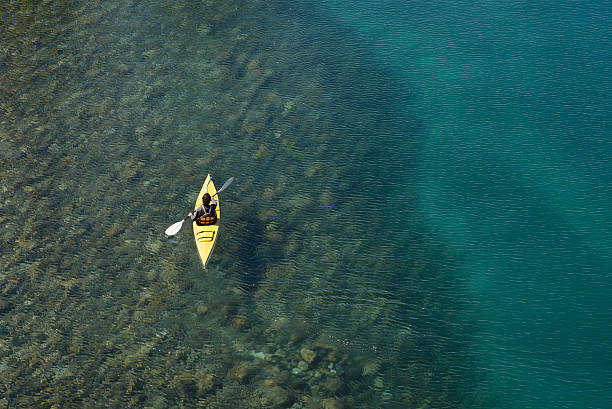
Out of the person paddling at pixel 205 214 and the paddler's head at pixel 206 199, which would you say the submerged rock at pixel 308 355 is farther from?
the paddler's head at pixel 206 199

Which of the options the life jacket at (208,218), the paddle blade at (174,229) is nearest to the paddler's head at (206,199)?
the life jacket at (208,218)

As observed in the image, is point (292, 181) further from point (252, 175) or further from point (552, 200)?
point (552, 200)

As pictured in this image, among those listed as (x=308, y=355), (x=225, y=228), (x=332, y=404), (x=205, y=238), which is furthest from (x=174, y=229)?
(x=332, y=404)

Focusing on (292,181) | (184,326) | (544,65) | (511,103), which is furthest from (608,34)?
(184,326)

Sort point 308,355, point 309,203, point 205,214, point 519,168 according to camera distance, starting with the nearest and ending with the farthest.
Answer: point 308,355
point 205,214
point 309,203
point 519,168

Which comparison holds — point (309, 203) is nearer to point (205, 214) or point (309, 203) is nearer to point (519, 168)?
point (205, 214)

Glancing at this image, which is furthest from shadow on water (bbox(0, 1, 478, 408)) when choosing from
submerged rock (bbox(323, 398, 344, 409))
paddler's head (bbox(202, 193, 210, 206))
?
paddler's head (bbox(202, 193, 210, 206))
